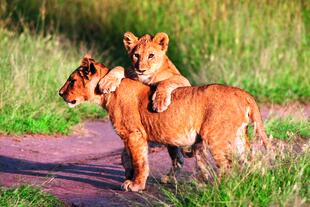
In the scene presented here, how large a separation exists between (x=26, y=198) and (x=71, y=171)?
6.18 feet

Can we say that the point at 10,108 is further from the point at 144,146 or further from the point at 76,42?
the point at 76,42

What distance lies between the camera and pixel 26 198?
7.23 m

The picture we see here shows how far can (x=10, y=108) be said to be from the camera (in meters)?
11.3

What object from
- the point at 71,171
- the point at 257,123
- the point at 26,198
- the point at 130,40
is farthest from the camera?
the point at 71,171

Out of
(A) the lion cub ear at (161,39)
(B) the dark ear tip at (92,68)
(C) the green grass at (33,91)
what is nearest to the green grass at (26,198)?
(B) the dark ear tip at (92,68)

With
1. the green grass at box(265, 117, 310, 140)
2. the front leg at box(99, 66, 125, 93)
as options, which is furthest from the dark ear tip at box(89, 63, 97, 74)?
the green grass at box(265, 117, 310, 140)

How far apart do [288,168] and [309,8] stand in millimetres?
8468

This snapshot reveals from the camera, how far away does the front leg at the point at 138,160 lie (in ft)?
25.6

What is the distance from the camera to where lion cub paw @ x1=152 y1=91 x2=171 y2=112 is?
25.7 ft

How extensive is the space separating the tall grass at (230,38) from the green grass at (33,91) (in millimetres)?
1027

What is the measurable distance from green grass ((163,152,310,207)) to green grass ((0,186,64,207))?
3.15 feet

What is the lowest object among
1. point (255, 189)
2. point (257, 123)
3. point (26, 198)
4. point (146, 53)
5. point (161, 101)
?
point (26, 198)

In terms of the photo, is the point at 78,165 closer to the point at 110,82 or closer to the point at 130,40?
the point at 130,40

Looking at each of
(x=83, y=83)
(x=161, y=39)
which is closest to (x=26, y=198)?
(x=83, y=83)
